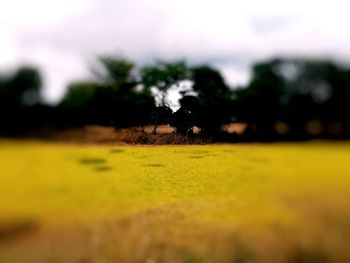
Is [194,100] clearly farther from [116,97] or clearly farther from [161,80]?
[116,97]

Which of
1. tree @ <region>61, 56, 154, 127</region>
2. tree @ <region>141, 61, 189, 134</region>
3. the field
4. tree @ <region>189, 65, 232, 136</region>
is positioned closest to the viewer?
the field

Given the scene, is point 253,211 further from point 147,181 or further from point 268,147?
point 147,181

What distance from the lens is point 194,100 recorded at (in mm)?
2154

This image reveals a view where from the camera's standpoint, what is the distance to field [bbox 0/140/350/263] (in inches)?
65.4

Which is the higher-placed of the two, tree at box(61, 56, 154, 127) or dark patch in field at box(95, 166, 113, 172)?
tree at box(61, 56, 154, 127)

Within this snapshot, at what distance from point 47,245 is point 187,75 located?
143 cm

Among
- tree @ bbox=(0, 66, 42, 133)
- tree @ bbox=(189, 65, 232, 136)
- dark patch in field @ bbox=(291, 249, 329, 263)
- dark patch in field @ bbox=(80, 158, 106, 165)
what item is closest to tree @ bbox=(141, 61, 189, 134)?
tree @ bbox=(189, 65, 232, 136)

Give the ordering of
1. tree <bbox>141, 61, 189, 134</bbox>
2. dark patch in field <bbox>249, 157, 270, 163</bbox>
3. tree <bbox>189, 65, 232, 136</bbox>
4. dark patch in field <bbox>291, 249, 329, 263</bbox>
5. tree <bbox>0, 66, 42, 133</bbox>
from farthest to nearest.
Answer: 1. dark patch in field <bbox>291, 249, 329, 263</bbox>
2. dark patch in field <bbox>249, 157, 270, 163</bbox>
3. tree <bbox>189, 65, 232, 136</bbox>
4. tree <bbox>141, 61, 189, 134</bbox>
5. tree <bbox>0, 66, 42, 133</bbox>

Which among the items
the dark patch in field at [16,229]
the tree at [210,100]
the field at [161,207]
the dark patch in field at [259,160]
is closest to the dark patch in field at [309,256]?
the field at [161,207]

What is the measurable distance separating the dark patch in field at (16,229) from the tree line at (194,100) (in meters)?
0.60

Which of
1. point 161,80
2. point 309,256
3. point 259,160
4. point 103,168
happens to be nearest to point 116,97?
point 161,80

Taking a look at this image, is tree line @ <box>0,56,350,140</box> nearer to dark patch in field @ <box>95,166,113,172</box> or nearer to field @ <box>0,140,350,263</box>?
field @ <box>0,140,350,263</box>

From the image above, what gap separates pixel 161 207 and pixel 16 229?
1.08 meters

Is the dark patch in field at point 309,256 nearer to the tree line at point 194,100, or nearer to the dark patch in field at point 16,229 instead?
the tree line at point 194,100
